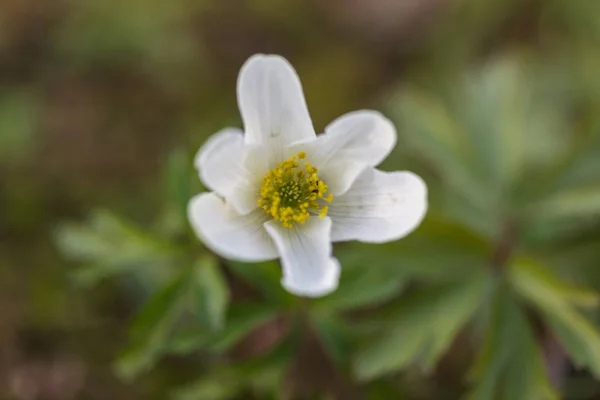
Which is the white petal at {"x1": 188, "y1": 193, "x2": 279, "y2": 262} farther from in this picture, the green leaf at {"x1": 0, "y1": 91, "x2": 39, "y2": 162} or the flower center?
the green leaf at {"x1": 0, "y1": 91, "x2": 39, "y2": 162}

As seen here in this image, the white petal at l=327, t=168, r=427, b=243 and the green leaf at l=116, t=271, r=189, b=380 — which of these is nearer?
the white petal at l=327, t=168, r=427, b=243

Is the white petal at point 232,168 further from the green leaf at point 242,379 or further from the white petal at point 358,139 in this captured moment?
the green leaf at point 242,379

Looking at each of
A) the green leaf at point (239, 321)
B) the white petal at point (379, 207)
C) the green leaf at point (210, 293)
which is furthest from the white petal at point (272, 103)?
the green leaf at point (239, 321)

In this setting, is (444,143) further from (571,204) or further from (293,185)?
(293,185)

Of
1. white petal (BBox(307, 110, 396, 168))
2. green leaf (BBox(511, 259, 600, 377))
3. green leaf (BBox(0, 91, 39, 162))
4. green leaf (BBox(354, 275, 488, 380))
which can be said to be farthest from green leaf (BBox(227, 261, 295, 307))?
green leaf (BBox(0, 91, 39, 162))

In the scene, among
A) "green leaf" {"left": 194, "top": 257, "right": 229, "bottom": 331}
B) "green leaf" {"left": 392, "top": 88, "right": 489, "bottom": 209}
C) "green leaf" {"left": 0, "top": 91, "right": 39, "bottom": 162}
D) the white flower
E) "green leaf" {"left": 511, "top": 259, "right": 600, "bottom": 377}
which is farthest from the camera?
"green leaf" {"left": 0, "top": 91, "right": 39, "bottom": 162}

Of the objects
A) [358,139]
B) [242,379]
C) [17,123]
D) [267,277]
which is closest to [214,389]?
[242,379]
